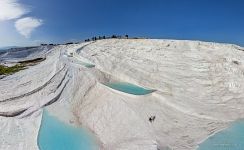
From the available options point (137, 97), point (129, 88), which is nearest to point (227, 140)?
point (137, 97)

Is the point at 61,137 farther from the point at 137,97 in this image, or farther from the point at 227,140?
the point at 227,140

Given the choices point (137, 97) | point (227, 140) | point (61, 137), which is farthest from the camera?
point (137, 97)

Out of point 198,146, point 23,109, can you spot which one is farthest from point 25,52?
point 198,146

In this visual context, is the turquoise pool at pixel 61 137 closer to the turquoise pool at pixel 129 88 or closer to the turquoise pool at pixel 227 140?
the turquoise pool at pixel 227 140

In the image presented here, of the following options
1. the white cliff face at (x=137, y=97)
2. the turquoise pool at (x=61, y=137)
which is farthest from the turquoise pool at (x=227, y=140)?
the turquoise pool at (x=61, y=137)

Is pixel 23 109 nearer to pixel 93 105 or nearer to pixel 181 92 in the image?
pixel 93 105

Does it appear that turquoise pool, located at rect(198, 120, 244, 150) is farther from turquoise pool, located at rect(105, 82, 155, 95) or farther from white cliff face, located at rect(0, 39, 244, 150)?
turquoise pool, located at rect(105, 82, 155, 95)
